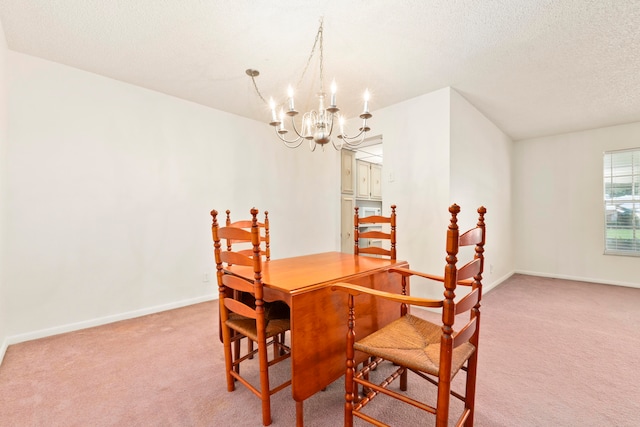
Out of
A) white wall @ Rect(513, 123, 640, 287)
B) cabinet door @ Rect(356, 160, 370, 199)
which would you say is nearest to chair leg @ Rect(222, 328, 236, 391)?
cabinet door @ Rect(356, 160, 370, 199)

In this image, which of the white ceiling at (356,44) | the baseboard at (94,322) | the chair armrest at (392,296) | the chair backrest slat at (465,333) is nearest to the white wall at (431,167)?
the white ceiling at (356,44)

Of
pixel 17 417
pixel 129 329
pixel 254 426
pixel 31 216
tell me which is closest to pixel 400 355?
pixel 254 426

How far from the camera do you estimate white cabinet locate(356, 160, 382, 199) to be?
5.17 metres

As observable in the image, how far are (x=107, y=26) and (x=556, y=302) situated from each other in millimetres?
5049

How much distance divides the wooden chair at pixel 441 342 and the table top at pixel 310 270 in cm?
19

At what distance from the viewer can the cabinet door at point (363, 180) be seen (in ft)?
16.9

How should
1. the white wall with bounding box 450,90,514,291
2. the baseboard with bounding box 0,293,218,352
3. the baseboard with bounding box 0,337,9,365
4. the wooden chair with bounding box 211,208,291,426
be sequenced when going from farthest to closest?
the white wall with bounding box 450,90,514,291 < the baseboard with bounding box 0,293,218,352 < the baseboard with bounding box 0,337,9,365 < the wooden chair with bounding box 211,208,291,426

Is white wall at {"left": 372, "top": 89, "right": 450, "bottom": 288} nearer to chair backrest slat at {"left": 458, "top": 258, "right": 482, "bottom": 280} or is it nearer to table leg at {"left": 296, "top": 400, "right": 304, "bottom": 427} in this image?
chair backrest slat at {"left": 458, "top": 258, "right": 482, "bottom": 280}

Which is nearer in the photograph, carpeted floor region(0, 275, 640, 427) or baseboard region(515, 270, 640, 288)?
carpeted floor region(0, 275, 640, 427)

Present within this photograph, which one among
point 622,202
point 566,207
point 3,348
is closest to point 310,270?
point 3,348

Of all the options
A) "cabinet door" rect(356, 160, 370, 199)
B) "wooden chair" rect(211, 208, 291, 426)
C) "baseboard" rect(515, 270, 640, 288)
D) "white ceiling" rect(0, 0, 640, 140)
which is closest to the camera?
"wooden chair" rect(211, 208, 291, 426)

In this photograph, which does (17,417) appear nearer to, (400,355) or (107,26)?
(400,355)

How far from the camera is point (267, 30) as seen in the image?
2016mm

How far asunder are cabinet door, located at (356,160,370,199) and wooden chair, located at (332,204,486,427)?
381cm
